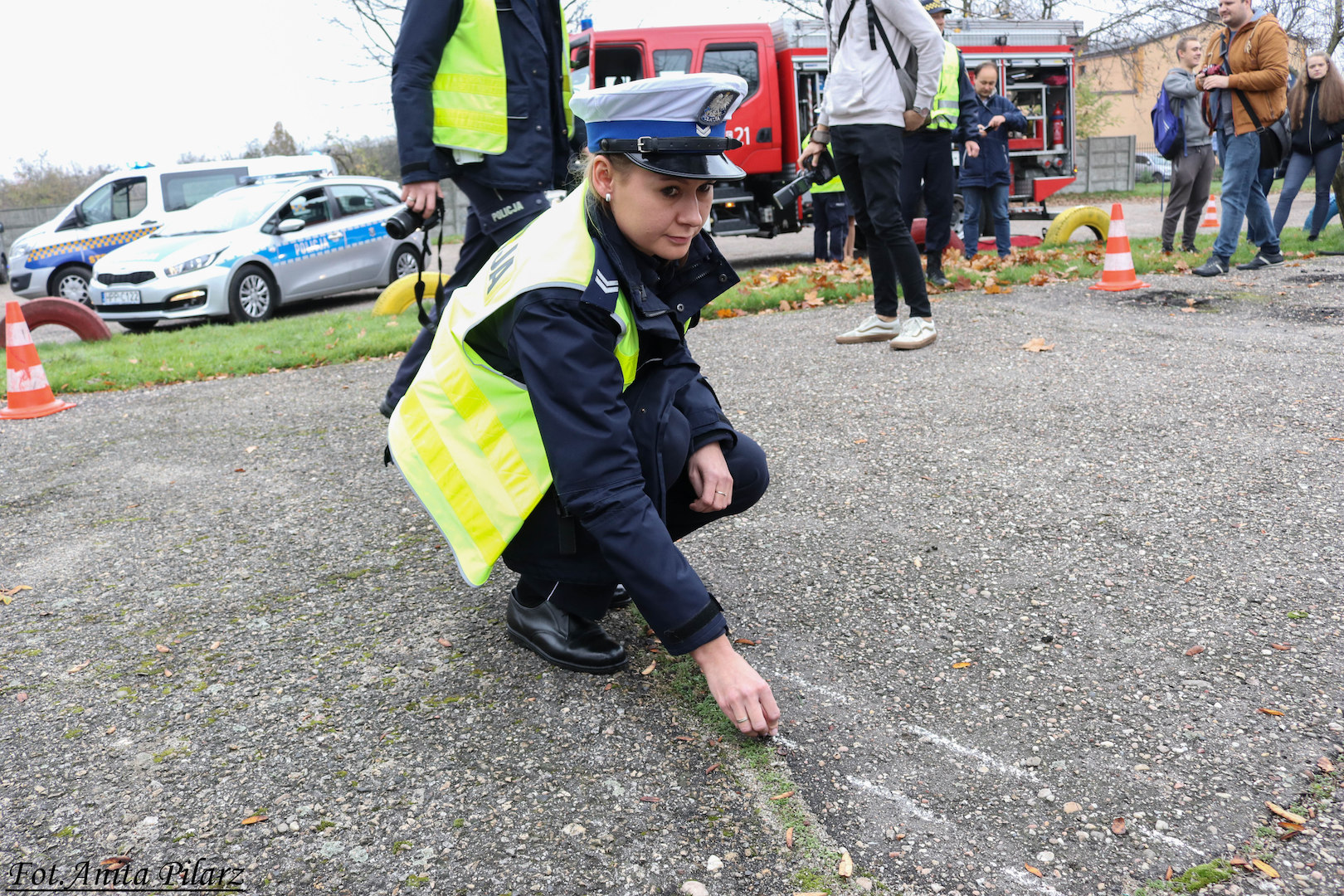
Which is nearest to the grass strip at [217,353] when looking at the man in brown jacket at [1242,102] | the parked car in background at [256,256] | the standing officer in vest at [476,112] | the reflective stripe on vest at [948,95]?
the parked car in background at [256,256]

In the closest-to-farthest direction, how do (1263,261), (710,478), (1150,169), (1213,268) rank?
1. (710,478)
2. (1213,268)
3. (1263,261)
4. (1150,169)

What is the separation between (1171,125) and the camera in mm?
8664

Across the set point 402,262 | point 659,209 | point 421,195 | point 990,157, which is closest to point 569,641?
point 659,209

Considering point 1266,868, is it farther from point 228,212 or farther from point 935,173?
point 228,212

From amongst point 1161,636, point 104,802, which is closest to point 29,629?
point 104,802

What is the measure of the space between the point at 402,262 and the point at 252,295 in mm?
2326

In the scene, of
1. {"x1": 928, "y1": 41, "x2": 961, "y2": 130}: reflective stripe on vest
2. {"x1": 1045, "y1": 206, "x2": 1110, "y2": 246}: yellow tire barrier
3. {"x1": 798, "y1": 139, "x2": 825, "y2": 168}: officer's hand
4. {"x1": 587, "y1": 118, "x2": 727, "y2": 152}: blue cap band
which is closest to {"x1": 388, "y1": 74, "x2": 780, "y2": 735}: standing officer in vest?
{"x1": 587, "y1": 118, "x2": 727, "y2": 152}: blue cap band

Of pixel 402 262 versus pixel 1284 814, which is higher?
pixel 402 262

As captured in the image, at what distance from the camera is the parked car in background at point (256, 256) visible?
31.8ft

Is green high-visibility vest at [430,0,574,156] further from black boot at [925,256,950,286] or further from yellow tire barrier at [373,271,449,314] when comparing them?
yellow tire barrier at [373,271,449,314]

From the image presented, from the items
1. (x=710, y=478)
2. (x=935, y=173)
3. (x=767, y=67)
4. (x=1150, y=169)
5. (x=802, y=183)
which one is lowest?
(x=710, y=478)

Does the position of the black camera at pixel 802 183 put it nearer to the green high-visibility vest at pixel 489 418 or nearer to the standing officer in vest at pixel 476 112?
the standing officer in vest at pixel 476 112

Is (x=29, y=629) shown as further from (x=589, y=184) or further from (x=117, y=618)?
(x=589, y=184)

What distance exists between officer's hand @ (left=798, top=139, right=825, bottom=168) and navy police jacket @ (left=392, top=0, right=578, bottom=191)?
6.09 ft
